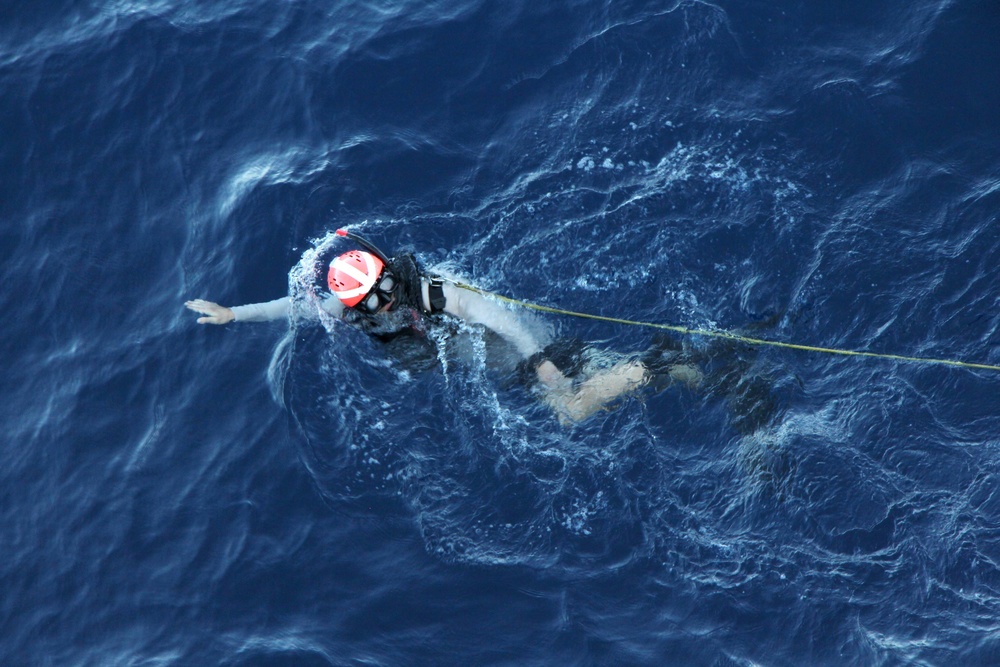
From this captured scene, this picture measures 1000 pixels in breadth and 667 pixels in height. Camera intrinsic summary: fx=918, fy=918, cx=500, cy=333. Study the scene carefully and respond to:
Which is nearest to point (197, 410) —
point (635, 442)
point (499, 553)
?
point (499, 553)

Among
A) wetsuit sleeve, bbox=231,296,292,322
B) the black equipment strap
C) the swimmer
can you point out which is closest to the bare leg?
the swimmer

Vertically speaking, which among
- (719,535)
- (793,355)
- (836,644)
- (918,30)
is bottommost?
(836,644)

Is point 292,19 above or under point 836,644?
above

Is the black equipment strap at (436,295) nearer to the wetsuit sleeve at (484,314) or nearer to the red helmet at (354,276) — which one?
the wetsuit sleeve at (484,314)

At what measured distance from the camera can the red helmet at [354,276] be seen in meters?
12.4

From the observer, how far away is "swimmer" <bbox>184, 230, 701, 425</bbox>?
1189cm

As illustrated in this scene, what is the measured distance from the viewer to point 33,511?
13.0 m

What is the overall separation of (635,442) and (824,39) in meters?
7.56

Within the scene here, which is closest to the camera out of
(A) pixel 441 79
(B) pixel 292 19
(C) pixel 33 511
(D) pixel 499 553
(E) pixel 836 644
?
(E) pixel 836 644

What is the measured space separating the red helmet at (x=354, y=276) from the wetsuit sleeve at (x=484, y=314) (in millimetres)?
999

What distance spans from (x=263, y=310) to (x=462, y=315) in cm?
286

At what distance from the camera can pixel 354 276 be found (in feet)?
40.7

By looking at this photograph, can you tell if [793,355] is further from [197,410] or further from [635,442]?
[197,410]

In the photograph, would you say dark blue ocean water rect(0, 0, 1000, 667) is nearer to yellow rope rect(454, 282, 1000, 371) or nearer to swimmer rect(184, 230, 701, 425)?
yellow rope rect(454, 282, 1000, 371)
